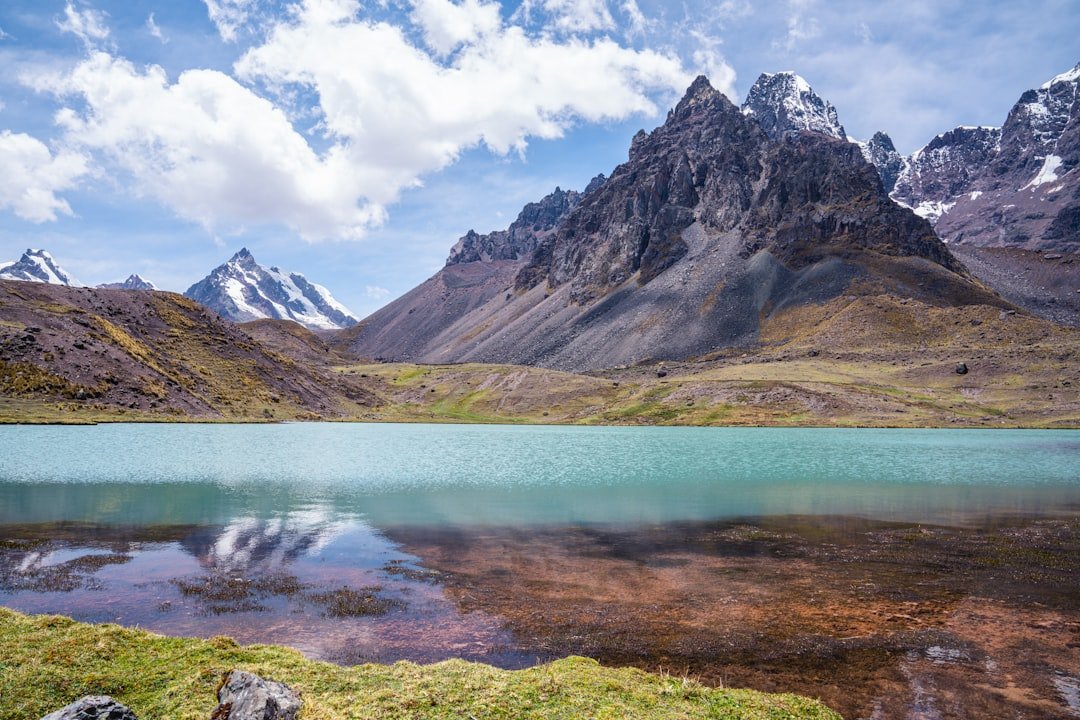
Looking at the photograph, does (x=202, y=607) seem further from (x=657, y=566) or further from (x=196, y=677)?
(x=657, y=566)

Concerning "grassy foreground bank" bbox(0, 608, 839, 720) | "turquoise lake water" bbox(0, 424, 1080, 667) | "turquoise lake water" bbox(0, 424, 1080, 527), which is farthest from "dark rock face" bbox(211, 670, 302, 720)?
"turquoise lake water" bbox(0, 424, 1080, 527)

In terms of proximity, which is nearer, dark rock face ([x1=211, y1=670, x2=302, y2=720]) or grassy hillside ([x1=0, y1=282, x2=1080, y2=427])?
dark rock face ([x1=211, y1=670, x2=302, y2=720])

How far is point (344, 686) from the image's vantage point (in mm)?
15914

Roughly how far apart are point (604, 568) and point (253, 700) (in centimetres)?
1980

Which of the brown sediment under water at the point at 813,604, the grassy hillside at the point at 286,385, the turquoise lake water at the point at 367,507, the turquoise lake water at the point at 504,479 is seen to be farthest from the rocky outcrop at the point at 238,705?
the grassy hillside at the point at 286,385

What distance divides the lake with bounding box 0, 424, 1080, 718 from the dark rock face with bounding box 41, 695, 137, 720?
25.7ft

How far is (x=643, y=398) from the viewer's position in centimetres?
18938

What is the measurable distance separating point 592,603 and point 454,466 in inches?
2019

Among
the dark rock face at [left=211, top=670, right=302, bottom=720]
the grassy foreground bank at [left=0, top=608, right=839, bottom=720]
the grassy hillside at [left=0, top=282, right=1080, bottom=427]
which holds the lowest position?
the grassy foreground bank at [left=0, top=608, right=839, bottom=720]

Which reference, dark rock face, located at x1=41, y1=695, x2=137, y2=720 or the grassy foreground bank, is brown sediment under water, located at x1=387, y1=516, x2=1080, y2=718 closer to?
the grassy foreground bank

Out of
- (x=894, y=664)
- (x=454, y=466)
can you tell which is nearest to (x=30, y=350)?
(x=454, y=466)

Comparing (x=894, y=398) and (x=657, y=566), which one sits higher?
(x=894, y=398)

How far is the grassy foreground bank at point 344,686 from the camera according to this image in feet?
47.3

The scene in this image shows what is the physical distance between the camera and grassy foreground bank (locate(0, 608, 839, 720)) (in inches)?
568
